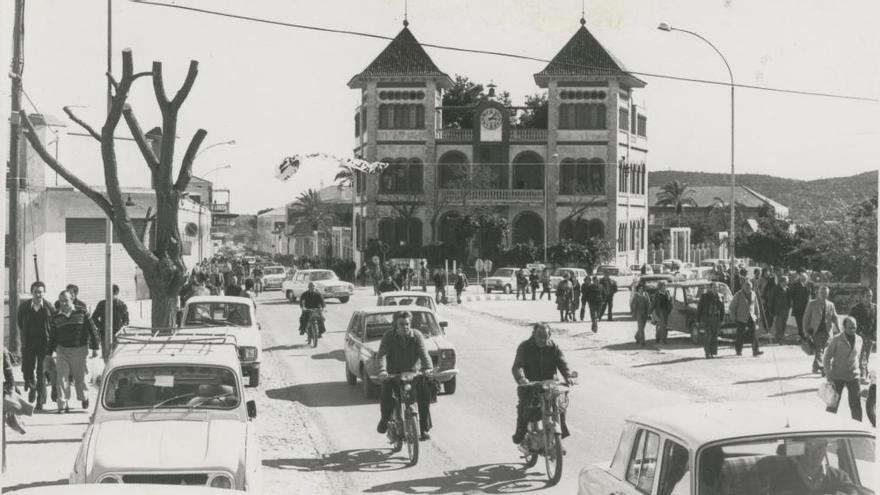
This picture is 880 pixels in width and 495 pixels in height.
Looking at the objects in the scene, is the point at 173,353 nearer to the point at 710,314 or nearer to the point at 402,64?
the point at 710,314

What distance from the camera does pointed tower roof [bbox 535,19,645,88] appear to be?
230ft

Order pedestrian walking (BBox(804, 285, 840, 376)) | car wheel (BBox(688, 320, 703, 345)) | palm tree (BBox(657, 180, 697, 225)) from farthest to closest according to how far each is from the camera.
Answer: palm tree (BBox(657, 180, 697, 225)), car wheel (BBox(688, 320, 703, 345)), pedestrian walking (BBox(804, 285, 840, 376))

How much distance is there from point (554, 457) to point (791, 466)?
513 centimetres

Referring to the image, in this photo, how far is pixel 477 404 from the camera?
16703 mm

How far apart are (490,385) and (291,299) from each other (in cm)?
2783

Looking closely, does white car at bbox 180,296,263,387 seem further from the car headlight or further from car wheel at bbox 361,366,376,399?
the car headlight

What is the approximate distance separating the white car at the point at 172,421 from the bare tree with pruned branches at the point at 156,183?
18.4ft

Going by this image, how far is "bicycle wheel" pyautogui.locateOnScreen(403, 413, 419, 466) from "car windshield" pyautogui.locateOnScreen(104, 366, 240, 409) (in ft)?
9.28

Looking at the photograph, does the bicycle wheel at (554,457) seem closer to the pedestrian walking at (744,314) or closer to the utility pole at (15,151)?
the utility pole at (15,151)

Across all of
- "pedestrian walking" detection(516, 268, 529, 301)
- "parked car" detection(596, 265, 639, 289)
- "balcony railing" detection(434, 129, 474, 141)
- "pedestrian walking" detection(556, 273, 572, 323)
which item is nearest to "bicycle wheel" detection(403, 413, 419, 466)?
"pedestrian walking" detection(556, 273, 572, 323)

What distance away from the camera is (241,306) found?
2014 cm

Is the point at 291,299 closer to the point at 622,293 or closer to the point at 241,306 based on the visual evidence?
the point at 622,293

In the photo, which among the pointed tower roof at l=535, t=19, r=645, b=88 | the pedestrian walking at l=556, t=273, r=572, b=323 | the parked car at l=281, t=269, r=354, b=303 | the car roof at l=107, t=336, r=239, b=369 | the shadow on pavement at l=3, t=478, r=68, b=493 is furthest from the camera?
the pointed tower roof at l=535, t=19, r=645, b=88

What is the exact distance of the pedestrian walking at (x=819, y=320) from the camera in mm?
17703
